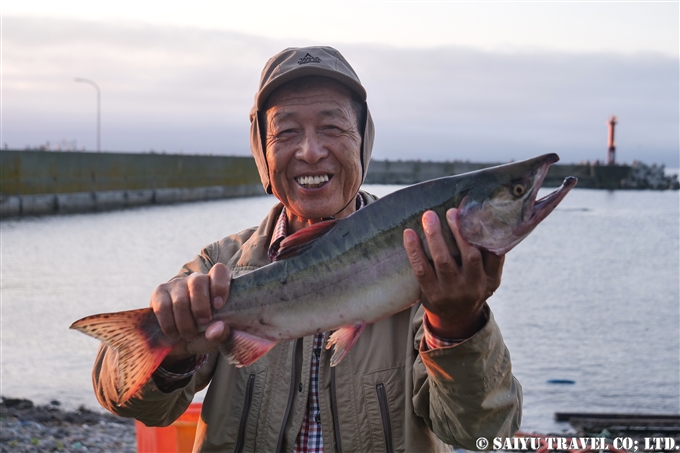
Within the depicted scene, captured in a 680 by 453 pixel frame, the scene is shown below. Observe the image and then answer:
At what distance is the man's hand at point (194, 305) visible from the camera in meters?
3.10

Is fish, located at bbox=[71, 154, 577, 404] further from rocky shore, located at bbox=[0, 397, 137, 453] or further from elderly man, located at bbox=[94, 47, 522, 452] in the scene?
rocky shore, located at bbox=[0, 397, 137, 453]

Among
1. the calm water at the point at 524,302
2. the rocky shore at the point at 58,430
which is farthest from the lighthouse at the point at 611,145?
the rocky shore at the point at 58,430

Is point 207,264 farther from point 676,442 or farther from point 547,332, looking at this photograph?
point 547,332

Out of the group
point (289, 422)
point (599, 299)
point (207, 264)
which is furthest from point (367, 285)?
point (599, 299)

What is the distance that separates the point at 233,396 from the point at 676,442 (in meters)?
7.62

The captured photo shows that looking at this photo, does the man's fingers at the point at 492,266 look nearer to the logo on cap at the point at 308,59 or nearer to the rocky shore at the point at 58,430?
the logo on cap at the point at 308,59

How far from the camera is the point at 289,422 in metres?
3.61

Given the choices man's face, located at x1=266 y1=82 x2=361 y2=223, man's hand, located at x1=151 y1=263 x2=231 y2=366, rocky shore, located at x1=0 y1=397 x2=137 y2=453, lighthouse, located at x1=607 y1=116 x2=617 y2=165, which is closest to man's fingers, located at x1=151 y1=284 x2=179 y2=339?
man's hand, located at x1=151 y1=263 x2=231 y2=366

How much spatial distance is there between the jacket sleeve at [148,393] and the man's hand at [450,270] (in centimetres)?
144

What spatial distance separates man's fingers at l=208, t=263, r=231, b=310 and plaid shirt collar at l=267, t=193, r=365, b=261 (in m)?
0.74

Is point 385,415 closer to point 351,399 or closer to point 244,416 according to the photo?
point 351,399

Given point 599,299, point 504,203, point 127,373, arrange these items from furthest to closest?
point 599,299 → point 127,373 → point 504,203

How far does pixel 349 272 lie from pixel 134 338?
1.06m

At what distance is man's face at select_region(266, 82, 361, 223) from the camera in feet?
12.8
